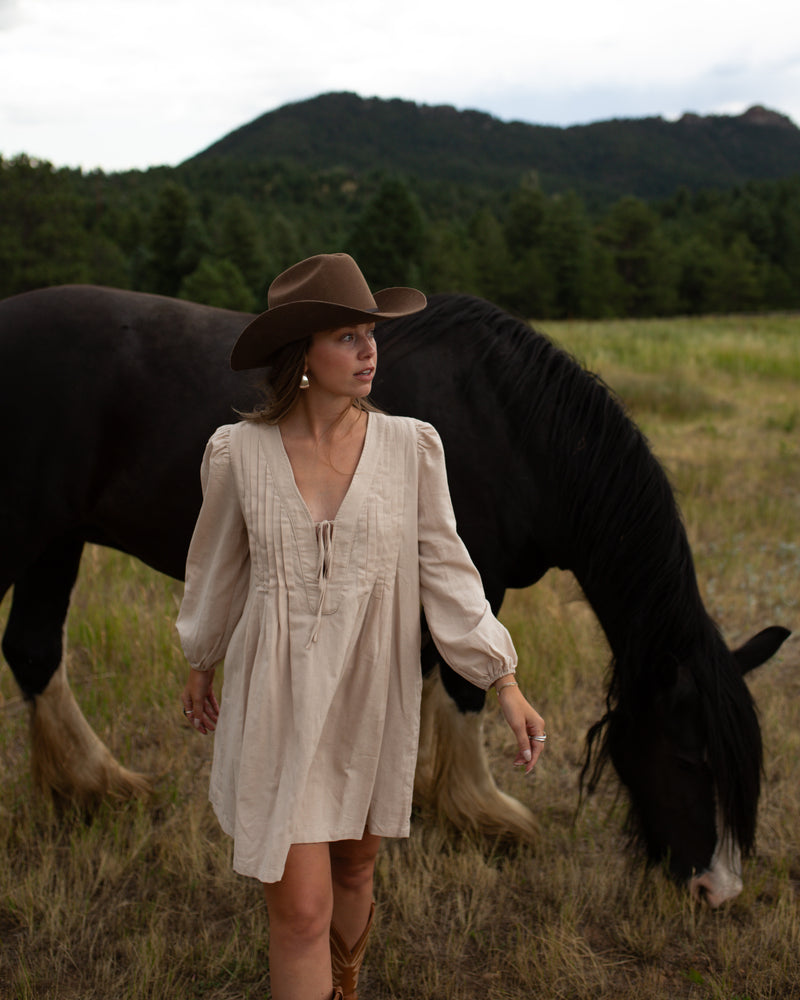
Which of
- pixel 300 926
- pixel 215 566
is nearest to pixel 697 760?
pixel 300 926

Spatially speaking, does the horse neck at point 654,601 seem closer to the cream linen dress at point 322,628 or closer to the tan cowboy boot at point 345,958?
the cream linen dress at point 322,628

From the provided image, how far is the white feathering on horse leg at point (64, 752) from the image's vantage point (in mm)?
2934

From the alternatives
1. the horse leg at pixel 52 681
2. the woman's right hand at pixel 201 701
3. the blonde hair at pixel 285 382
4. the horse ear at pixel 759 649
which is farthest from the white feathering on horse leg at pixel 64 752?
the horse ear at pixel 759 649

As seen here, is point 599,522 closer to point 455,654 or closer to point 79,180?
point 455,654

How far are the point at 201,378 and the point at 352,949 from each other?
1.70m

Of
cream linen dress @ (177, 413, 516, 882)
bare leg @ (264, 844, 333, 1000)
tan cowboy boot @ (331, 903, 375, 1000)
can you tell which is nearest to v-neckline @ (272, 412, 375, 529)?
cream linen dress @ (177, 413, 516, 882)

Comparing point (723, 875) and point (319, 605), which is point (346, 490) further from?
point (723, 875)

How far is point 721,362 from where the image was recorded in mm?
14281

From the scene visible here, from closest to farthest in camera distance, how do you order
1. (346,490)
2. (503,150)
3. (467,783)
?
(346,490) → (467,783) → (503,150)

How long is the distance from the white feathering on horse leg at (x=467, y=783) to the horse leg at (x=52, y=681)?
132 centimetres

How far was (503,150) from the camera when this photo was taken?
7470 inches

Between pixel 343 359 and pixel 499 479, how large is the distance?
101 cm

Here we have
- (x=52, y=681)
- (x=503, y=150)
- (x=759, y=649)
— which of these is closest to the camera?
(x=759, y=649)

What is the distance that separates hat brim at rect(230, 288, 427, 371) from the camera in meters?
1.47
